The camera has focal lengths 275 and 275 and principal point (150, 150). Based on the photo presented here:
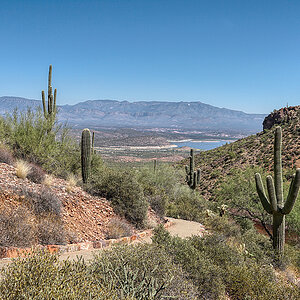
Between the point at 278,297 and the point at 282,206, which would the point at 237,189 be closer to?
the point at 282,206

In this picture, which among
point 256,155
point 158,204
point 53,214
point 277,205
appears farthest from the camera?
point 256,155

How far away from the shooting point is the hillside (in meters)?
39.3

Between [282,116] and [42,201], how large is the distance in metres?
54.9

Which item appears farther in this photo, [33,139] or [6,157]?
[33,139]

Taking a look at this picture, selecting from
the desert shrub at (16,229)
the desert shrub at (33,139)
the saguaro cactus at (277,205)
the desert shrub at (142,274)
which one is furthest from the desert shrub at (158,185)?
the desert shrub at (142,274)

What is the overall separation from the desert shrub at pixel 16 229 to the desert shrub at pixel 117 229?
3263 millimetres

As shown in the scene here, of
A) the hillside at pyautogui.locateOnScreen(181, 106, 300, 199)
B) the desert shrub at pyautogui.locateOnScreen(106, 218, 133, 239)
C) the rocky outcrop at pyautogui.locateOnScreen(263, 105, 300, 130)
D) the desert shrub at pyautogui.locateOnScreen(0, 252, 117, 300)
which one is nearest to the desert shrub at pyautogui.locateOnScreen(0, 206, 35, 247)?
the desert shrub at pyautogui.locateOnScreen(106, 218, 133, 239)

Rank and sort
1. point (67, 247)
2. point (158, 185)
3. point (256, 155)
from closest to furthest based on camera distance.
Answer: point (67, 247) < point (158, 185) < point (256, 155)

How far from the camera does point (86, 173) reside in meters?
14.1

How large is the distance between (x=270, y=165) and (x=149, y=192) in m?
28.6

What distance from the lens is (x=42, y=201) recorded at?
9.44 m

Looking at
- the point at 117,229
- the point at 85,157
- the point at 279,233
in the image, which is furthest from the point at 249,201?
the point at 117,229

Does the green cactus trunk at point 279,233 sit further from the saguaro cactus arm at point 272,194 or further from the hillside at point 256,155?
the hillside at point 256,155

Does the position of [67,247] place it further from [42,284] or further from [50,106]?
[50,106]
